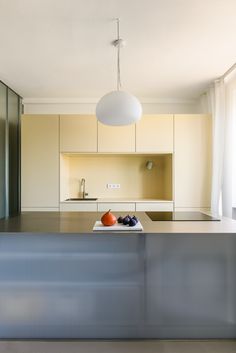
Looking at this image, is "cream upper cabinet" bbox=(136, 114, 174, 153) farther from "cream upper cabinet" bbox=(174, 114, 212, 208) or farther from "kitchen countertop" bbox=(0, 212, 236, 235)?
"kitchen countertop" bbox=(0, 212, 236, 235)

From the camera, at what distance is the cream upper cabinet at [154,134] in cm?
362

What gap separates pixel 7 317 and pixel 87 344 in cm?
60

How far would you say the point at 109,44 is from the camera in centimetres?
251

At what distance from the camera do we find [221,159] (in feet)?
11.1

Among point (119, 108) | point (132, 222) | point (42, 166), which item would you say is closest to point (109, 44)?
point (119, 108)

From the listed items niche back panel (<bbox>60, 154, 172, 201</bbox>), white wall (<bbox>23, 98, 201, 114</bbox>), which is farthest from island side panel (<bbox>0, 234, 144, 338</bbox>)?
white wall (<bbox>23, 98, 201, 114</bbox>)

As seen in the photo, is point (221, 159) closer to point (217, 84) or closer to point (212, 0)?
point (217, 84)

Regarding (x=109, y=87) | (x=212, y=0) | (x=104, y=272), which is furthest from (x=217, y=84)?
(x=104, y=272)

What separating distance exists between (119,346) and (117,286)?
0.40 meters

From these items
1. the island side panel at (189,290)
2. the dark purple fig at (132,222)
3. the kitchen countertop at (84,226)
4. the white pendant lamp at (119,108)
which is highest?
the white pendant lamp at (119,108)

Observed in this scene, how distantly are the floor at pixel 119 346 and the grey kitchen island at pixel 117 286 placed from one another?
0.05 meters

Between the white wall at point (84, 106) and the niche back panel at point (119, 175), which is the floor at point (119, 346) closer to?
the niche back panel at point (119, 175)

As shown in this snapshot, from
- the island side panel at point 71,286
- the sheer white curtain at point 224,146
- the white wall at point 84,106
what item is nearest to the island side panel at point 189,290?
the island side panel at point 71,286

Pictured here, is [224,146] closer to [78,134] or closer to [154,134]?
[154,134]
